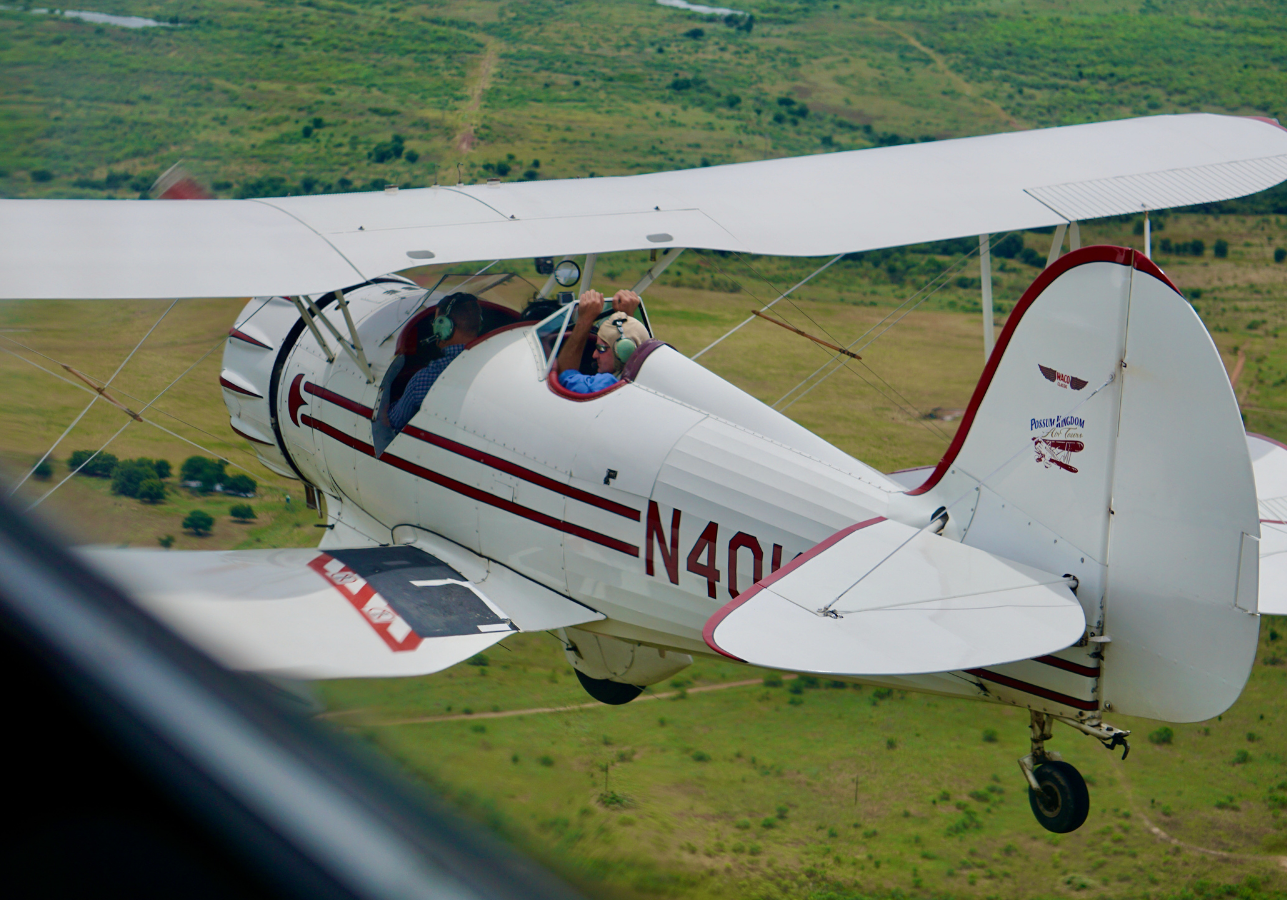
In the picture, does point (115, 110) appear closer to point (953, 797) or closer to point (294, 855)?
point (953, 797)

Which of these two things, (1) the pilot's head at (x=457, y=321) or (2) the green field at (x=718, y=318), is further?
(1) the pilot's head at (x=457, y=321)

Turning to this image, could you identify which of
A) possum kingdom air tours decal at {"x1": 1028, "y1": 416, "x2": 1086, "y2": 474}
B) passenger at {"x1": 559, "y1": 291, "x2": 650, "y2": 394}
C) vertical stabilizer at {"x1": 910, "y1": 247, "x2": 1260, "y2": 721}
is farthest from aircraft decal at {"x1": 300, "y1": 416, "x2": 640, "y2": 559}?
possum kingdom air tours decal at {"x1": 1028, "y1": 416, "x2": 1086, "y2": 474}

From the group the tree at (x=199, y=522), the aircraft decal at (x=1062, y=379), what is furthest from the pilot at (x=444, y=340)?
the aircraft decal at (x=1062, y=379)

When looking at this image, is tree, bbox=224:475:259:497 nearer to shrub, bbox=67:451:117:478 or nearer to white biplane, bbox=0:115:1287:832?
shrub, bbox=67:451:117:478

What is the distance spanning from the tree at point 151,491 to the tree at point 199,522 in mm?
389

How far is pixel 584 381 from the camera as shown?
23.3 feet

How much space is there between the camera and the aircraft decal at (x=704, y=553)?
624 cm

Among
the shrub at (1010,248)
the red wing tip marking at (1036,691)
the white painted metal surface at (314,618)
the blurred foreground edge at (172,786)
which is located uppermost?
the blurred foreground edge at (172,786)

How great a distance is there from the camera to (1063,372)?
5414 millimetres

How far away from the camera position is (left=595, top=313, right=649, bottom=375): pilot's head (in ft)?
23.7

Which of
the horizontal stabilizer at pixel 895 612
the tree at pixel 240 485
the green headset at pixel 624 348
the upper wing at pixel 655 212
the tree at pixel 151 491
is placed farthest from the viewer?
the tree at pixel 240 485

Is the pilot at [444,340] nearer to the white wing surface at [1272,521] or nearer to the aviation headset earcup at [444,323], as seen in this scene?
the aviation headset earcup at [444,323]

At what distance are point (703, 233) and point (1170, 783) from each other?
5260 millimetres

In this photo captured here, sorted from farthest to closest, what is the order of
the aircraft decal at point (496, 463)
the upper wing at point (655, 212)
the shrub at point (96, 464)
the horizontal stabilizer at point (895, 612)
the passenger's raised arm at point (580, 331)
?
the shrub at point (96, 464) → the passenger's raised arm at point (580, 331) → the upper wing at point (655, 212) → the aircraft decal at point (496, 463) → the horizontal stabilizer at point (895, 612)
